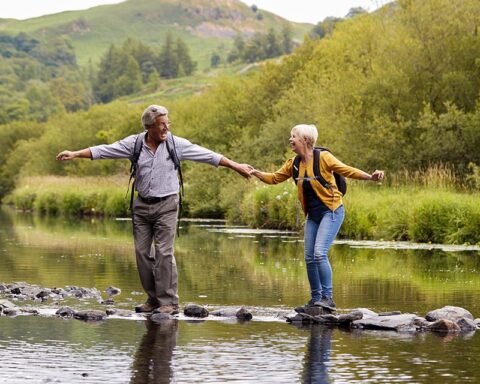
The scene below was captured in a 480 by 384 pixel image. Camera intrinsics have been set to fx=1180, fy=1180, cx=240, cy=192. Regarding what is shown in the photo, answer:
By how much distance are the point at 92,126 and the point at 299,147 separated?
299ft

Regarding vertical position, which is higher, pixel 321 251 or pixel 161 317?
pixel 321 251

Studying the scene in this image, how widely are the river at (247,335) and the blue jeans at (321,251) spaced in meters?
0.60

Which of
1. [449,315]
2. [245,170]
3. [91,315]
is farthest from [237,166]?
[449,315]

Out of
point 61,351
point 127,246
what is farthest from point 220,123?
point 61,351

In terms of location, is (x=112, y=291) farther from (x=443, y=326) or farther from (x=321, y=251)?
(x=443, y=326)

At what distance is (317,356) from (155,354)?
4.53 ft

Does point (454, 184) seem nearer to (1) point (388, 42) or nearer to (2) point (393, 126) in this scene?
(2) point (393, 126)

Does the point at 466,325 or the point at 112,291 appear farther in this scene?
the point at 112,291

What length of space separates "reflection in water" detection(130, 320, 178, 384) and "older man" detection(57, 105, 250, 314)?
42.0 inches

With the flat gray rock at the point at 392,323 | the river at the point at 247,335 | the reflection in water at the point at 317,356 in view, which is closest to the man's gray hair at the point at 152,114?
the river at the point at 247,335

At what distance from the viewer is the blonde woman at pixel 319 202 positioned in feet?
42.6

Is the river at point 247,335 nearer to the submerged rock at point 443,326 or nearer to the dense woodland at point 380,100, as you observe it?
the submerged rock at point 443,326

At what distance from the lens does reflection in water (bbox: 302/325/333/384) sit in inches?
353

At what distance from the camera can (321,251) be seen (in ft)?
42.5
